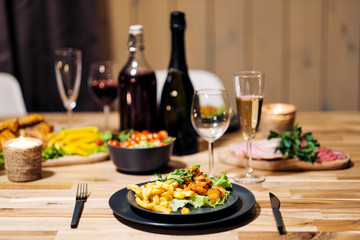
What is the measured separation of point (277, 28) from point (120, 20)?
952mm

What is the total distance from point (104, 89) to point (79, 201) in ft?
2.09

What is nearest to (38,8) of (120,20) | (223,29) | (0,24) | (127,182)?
(0,24)

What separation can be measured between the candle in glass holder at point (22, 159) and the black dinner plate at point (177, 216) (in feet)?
1.05

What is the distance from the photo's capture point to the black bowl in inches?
50.6

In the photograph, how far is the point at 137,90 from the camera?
1.50 meters

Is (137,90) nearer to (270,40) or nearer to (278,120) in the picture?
(278,120)

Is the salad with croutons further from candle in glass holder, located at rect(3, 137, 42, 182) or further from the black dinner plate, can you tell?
candle in glass holder, located at rect(3, 137, 42, 182)

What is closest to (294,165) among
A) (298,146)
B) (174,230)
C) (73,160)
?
(298,146)

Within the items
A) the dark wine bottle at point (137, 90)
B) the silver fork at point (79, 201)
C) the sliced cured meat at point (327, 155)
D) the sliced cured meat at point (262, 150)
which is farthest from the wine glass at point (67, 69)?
the sliced cured meat at point (327, 155)

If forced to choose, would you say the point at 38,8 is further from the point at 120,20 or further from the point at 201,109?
the point at 201,109

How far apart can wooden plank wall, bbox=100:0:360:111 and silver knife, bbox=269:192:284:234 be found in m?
2.05

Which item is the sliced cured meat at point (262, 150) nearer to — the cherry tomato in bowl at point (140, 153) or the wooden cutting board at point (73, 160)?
the cherry tomato in bowl at point (140, 153)

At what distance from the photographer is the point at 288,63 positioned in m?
3.08

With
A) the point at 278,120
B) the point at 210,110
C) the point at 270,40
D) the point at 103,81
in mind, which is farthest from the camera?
the point at 270,40
